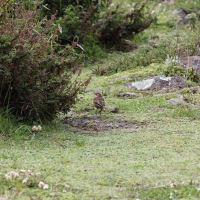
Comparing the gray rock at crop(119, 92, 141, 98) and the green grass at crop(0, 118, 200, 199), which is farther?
the gray rock at crop(119, 92, 141, 98)

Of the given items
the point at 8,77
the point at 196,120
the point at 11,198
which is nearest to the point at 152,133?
the point at 196,120

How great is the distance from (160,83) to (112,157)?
3.67 metres

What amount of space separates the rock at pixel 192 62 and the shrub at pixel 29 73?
3.07 metres

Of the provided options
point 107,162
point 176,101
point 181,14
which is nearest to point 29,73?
point 107,162

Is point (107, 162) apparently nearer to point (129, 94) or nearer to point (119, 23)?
point (129, 94)

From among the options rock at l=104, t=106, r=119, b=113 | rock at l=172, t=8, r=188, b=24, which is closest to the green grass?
rock at l=104, t=106, r=119, b=113

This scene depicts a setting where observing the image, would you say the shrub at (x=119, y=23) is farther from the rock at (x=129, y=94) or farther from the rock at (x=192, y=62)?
the rock at (x=129, y=94)

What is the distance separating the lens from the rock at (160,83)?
8875 mm

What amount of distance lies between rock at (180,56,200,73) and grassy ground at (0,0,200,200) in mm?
1426

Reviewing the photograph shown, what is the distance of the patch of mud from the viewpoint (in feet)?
22.6

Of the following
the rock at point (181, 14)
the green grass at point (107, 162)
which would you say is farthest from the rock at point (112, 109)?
the rock at point (181, 14)

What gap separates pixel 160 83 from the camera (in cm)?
900

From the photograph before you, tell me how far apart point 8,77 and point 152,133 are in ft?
5.49

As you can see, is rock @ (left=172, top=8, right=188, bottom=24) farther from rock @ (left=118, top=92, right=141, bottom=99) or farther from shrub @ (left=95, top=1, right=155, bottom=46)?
rock @ (left=118, top=92, right=141, bottom=99)
